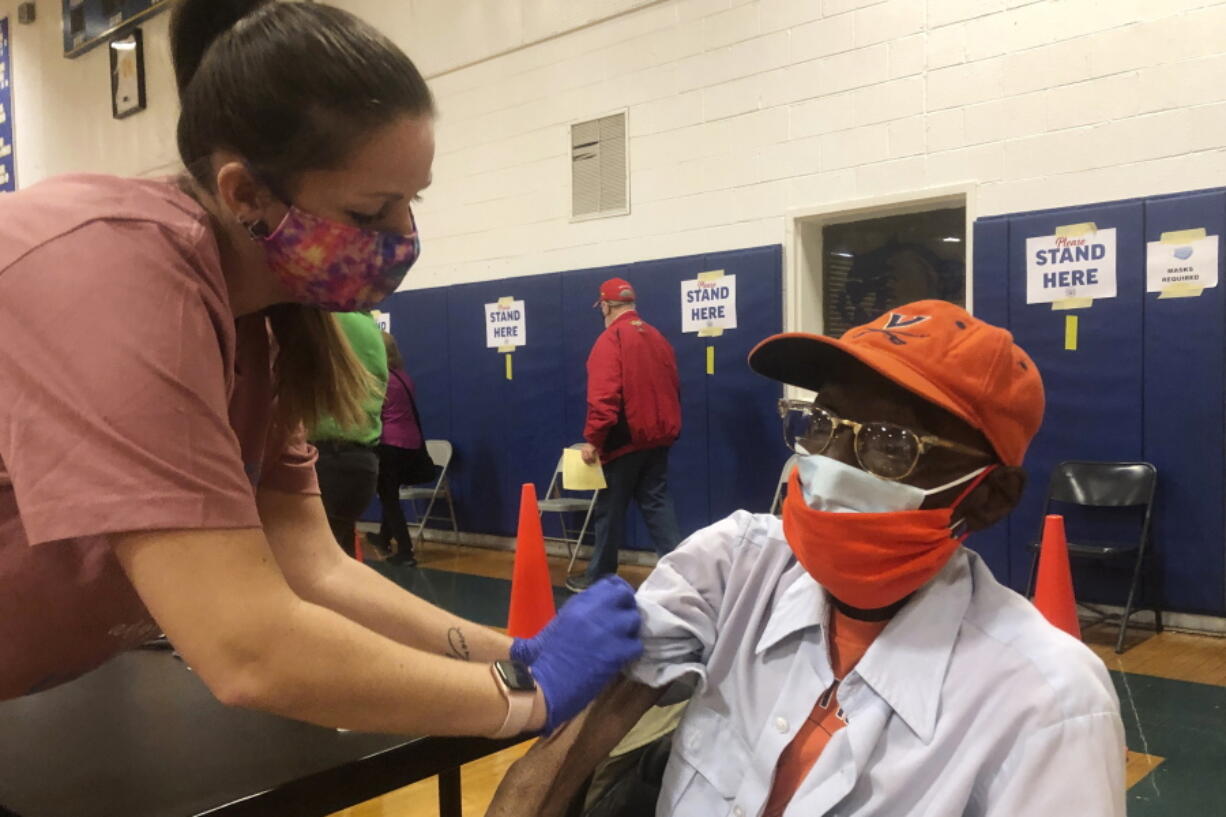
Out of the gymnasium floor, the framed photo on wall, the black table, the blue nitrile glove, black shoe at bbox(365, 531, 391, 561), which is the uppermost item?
the framed photo on wall

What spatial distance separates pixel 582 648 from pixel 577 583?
4.23 metres

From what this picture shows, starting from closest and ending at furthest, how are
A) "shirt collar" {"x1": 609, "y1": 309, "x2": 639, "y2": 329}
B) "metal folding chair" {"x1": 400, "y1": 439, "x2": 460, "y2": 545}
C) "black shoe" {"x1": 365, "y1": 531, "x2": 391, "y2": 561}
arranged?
1. "shirt collar" {"x1": 609, "y1": 309, "x2": 639, "y2": 329}
2. "black shoe" {"x1": 365, "y1": 531, "x2": 391, "y2": 561}
3. "metal folding chair" {"x1": 400, "y1": 439, "x2": 460, "y2": 545}

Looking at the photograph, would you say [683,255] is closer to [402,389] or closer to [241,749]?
[402,389]

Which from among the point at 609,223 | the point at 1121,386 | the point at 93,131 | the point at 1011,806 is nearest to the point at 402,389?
the point at 609,223

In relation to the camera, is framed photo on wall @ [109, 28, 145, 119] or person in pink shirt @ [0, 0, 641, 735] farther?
framed photo on wall @ [109, 28, 145, 119]

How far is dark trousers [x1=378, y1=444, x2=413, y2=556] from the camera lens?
19.7 feet

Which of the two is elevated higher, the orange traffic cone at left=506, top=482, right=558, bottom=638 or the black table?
the black table

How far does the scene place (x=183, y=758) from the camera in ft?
3.79

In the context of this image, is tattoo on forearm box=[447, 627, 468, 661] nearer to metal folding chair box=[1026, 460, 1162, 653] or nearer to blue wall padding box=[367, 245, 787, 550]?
metal folding chair box=[1026, 460, 1162, 653]

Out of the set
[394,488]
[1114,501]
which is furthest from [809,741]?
[394,488]

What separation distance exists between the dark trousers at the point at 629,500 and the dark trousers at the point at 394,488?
1458mm

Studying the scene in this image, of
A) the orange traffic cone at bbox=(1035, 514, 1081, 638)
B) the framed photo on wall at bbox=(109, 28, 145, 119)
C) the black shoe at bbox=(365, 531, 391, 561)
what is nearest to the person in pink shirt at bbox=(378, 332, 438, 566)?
the black shoe at bbox=(365, 531, 391, 561)

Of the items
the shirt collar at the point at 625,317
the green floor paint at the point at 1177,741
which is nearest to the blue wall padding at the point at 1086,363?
the green floor paint at the point at 1177,741

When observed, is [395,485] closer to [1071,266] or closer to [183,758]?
[1071,266]
